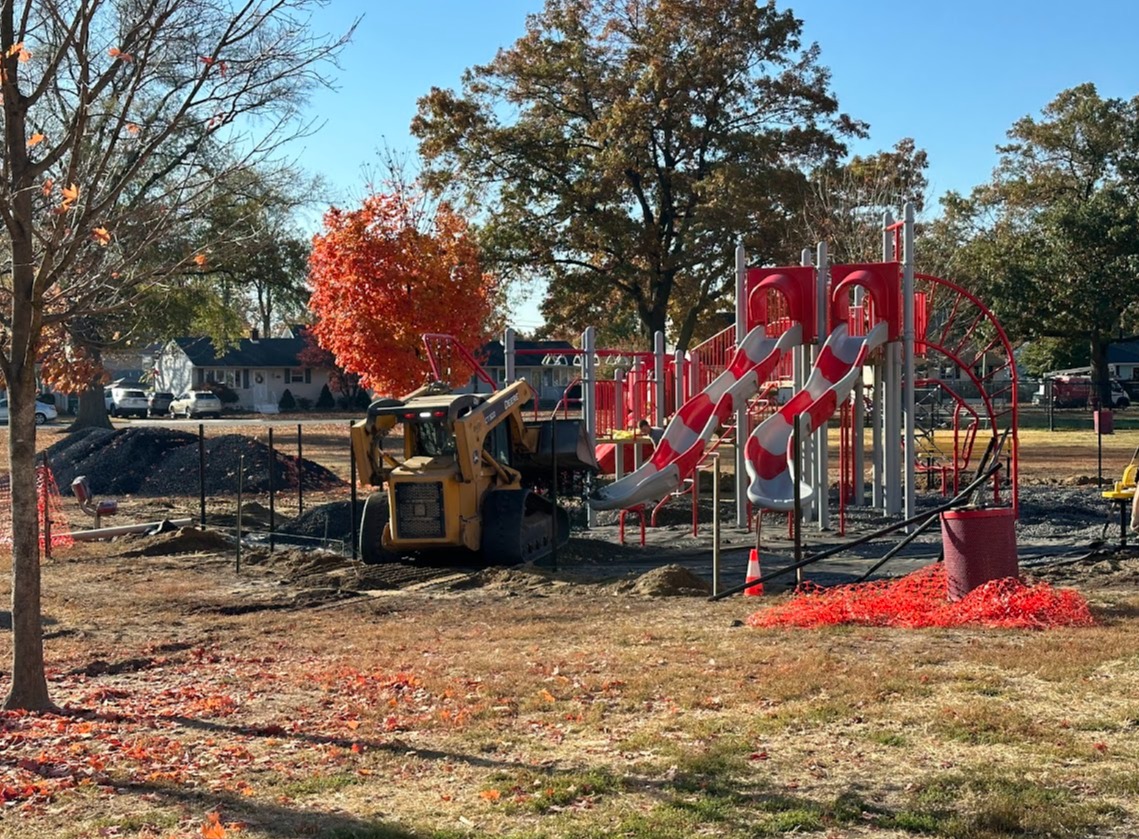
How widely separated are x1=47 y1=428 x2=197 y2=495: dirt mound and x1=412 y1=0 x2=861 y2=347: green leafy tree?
13.0 m

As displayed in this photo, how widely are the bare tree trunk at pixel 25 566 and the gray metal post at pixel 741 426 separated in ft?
37.6

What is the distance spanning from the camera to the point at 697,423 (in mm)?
19031

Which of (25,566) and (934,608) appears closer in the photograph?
(25,566)

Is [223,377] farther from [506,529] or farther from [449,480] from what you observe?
[449,480]

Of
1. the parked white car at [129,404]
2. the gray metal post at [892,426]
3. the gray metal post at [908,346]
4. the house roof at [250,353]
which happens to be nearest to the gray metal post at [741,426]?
the gray metal post at [892,426]

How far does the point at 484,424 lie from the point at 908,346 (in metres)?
6.42

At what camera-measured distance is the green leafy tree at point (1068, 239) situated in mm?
48625

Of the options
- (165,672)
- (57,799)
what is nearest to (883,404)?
(165,672)

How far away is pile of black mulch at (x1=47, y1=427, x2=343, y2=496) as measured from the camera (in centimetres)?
2914

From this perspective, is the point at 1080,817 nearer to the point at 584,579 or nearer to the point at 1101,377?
the point at 584,579

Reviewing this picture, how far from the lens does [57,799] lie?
6.44m

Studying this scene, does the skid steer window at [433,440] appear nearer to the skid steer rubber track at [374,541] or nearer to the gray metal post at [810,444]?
the skid steer rubber track at [374,541]

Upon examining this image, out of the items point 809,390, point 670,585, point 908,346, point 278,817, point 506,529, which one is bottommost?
point 278,817

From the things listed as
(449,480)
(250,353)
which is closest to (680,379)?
(449,480)
